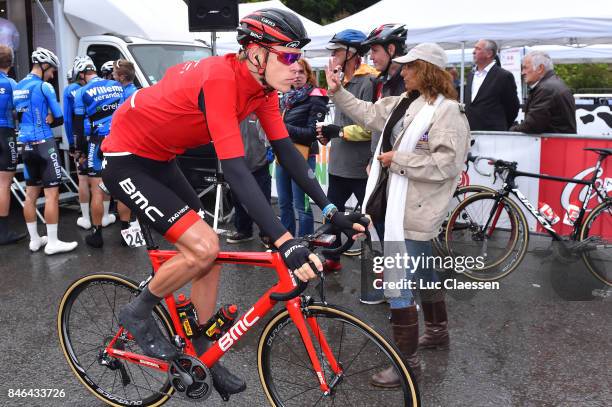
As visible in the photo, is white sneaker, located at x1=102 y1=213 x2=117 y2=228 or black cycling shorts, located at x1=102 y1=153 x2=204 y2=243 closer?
black cycling shorts, located at x1=102 y1=153 x2=204 y2=243

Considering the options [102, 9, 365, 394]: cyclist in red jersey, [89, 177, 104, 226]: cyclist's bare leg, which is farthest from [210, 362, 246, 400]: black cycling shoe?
[89, 177, 104, 226]: cyclist's bare leg

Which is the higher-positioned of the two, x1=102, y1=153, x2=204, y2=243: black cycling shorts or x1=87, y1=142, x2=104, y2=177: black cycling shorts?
x1=102, y1=153, x2=204, y2=243: black cycling shorts

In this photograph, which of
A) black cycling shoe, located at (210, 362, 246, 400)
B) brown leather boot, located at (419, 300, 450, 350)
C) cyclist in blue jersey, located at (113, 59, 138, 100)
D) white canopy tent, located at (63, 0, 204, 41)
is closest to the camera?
black cycling shoe, located at (210, 362, 246, 400)

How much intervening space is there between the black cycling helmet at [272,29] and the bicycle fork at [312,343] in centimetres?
112

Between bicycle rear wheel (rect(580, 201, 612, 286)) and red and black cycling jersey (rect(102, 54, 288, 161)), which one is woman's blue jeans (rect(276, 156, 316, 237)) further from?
red and black cycling jersey (rect(102, 54, 288, 161))

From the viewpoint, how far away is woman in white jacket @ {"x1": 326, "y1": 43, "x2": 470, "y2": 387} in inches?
152

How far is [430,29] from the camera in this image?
9.58 meters

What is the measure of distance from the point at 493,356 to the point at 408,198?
1218 mm

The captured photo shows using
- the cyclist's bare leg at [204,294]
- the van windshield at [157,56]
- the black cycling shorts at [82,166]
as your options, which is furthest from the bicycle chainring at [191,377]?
the van windshield at [157,56]

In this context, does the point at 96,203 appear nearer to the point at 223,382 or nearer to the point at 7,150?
the point at 7,150

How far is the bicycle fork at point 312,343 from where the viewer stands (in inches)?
113

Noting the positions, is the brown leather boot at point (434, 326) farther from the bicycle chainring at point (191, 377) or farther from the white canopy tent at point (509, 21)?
the white canopy tent at point (509, 21)

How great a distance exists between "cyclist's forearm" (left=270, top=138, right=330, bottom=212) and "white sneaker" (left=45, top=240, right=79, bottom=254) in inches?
173

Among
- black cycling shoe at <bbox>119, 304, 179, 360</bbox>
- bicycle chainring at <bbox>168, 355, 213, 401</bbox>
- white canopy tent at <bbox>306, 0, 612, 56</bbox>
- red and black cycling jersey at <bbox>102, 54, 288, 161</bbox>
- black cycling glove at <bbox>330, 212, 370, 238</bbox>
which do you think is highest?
white canopy tent at <bbox>306, 0, 612, 56</bbox>
